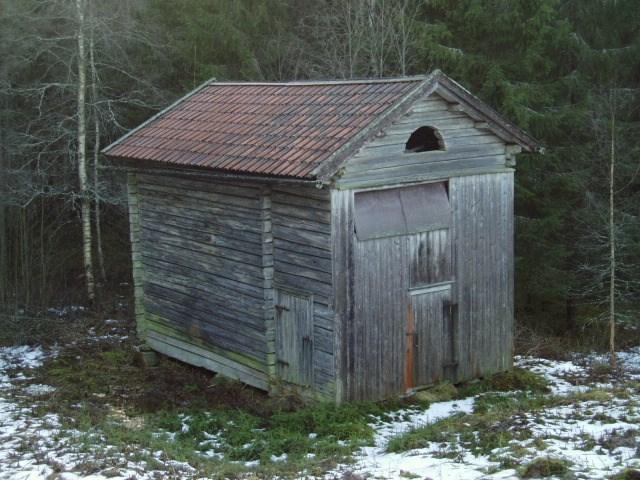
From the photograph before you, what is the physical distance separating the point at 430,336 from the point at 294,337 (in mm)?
1888

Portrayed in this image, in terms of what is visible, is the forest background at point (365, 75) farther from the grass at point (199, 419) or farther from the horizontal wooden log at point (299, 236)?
the horizontal wooden log at point (299, 236)

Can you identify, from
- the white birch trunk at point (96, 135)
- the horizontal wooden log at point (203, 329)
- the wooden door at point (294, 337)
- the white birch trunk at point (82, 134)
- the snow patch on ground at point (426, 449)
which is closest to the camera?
the snow patch on ground at point (426, 449)

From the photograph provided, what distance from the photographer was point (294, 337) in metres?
12.3

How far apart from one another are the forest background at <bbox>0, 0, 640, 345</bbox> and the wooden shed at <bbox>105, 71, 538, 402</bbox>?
5.63 metres

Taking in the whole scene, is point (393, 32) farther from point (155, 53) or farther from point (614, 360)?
point (614, 360)

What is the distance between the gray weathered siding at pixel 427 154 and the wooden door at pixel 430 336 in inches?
63.4

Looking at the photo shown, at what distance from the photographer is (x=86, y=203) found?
19.3m

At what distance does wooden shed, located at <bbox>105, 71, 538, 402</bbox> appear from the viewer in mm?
11625

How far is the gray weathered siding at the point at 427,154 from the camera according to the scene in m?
11.6

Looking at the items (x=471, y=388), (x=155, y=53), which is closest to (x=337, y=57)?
(x=155, y=53)

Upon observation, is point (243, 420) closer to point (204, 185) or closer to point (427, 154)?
point (204, 185)

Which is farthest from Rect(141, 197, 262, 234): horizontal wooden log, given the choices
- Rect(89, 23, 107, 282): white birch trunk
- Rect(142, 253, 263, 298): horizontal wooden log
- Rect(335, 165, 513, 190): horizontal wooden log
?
Rect(89, 23, 107, 282): white birch trunk

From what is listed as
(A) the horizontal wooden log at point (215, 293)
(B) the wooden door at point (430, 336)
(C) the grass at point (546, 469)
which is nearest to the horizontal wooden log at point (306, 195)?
(A) the horizontal wooden log at point (215, 293)

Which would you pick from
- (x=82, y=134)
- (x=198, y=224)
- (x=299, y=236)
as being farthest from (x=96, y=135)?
(x=299, y=236)
